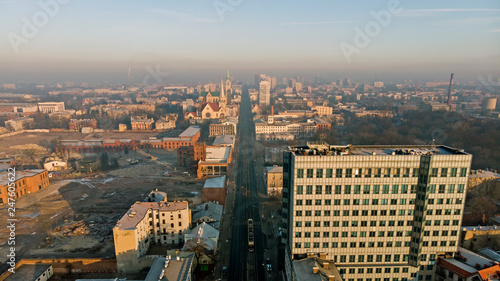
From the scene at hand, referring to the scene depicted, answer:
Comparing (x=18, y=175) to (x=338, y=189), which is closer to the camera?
(x=338, y=189)

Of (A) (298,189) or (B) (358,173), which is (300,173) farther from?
(B) (358,173)

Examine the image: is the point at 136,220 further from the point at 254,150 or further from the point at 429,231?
the point at 254,150

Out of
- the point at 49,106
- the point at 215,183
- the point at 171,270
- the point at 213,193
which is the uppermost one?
the point at 49,106

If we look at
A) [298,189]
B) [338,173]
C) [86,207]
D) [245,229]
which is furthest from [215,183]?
[338,173]

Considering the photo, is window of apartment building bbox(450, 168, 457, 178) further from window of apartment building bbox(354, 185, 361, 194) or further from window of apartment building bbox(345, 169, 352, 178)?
window of apartment building bbox(345, 169, 352, 178)

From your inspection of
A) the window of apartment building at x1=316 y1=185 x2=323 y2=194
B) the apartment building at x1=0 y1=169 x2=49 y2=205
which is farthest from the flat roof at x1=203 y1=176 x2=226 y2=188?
the apartment building at x1=0 y1=169 x2=49 y2=205

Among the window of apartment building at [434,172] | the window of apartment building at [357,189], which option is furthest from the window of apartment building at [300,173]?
the window of apartment building at [434,172]

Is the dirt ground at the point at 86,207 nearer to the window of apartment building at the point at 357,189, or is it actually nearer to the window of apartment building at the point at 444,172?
the window of apartment building at the point at 357,189

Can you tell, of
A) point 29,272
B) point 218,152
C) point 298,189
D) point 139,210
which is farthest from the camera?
point 218,152
